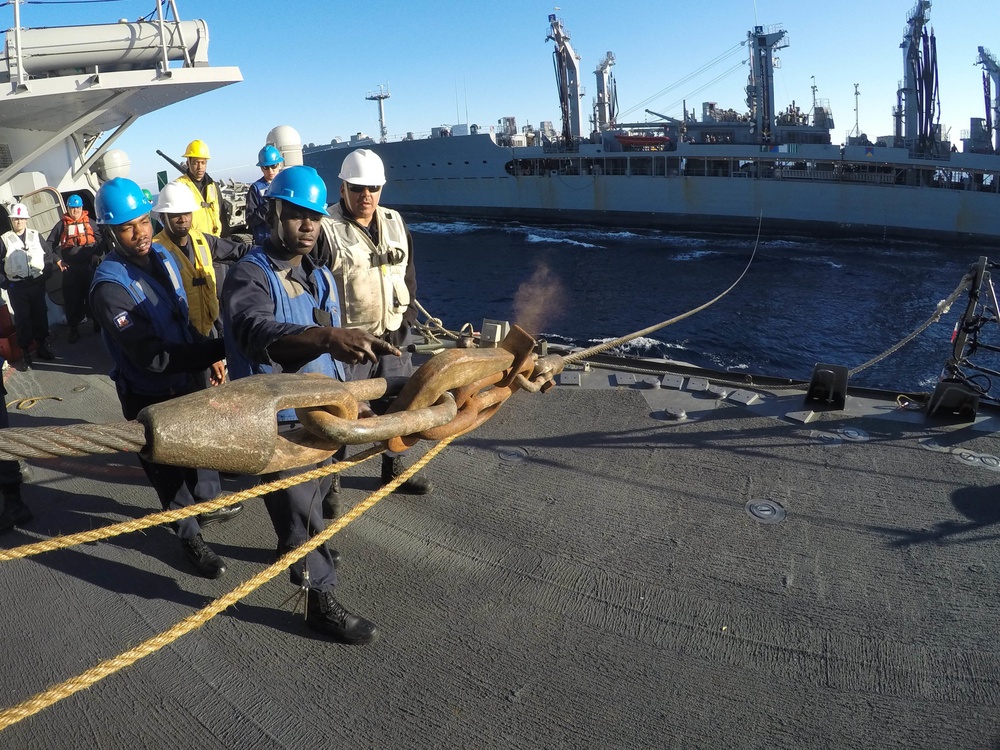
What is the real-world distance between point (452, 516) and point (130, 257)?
79.8 inches

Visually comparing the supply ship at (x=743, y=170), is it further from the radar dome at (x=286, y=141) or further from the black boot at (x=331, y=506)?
the black boot at (x=331, y=506)

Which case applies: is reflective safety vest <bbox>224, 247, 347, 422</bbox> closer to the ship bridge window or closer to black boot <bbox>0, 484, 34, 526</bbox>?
black boot <bbox>0, 484, 34, 526</bbox>

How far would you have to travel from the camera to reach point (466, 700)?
2215 millimetres

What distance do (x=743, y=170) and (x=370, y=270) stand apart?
35.7 m

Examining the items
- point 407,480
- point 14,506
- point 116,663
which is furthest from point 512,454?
point 116,663

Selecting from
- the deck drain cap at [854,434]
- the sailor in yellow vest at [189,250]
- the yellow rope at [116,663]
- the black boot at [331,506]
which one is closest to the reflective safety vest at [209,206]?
the sailor in yellow vest at [189,250]

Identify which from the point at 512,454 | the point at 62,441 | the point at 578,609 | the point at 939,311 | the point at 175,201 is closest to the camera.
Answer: the point at 62,441

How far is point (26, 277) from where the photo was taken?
5.91 m

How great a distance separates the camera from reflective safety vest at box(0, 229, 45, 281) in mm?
5750

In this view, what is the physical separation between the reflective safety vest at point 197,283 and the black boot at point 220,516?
1.06 meters

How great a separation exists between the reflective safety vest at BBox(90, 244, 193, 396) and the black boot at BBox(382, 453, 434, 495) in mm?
1213

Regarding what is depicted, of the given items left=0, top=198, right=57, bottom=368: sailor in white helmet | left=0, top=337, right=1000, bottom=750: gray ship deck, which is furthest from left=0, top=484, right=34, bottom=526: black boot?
left=0, top=198, right=57, bottom=368: sailor in white helmet

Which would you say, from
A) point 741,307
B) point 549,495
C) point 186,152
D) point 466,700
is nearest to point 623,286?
point 741,307

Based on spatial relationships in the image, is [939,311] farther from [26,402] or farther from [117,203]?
[26,402]
